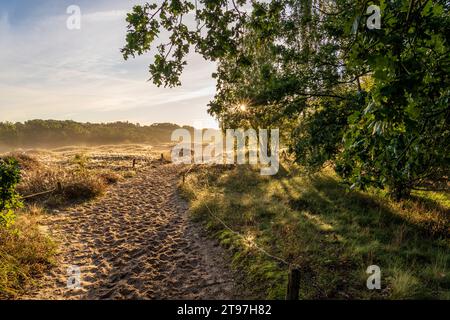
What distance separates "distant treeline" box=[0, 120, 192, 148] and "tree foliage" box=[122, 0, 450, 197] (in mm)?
69239

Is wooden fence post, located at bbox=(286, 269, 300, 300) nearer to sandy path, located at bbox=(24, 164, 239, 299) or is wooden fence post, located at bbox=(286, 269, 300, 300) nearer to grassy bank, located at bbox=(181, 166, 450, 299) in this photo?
grassy bank, located at bbox=(181, 166, 450, 299)

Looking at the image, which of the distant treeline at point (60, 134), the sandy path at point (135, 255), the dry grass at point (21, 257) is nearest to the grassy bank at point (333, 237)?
the sandy path at point (135, 255)

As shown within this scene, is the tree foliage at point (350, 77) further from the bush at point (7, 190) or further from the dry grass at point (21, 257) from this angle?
the dry grass at point (21, 257)

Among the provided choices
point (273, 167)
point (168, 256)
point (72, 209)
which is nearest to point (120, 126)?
point (273, 167)

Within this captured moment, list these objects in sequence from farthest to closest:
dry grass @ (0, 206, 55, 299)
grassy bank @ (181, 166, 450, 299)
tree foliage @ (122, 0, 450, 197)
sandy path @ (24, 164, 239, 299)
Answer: sandy path @ (24, 164, 239, 299) < dry grass @ (0, 206, 55, 299) < grassy bank @ (181, 166, 450, 299) < tree foliage @ (122, 0, 450, 197)

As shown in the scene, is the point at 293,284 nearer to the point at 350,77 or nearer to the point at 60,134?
the point at 350,77

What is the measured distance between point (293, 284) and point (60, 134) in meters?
81.1

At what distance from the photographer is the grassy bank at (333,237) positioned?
19.7ft

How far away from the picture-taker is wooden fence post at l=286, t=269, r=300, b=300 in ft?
16.0

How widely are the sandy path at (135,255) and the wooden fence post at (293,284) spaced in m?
1.59

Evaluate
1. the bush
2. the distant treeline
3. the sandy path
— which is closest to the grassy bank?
the sandy path

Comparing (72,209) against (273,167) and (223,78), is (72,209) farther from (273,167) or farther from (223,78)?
(273,167)

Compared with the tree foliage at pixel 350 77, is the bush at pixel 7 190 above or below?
below
